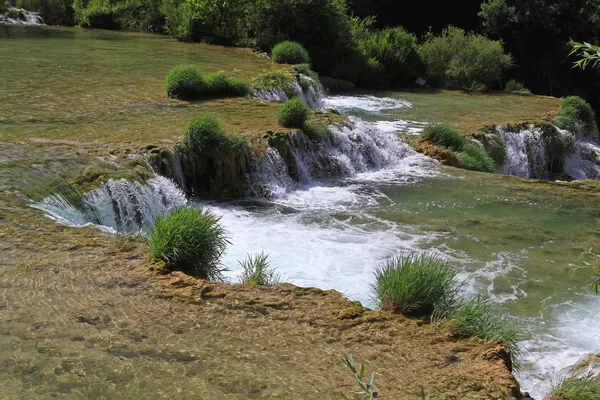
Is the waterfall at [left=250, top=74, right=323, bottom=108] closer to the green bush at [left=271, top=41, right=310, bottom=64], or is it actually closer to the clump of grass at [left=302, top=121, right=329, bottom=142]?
the green bush at [left=271, top=41, right=310, bottom=64]

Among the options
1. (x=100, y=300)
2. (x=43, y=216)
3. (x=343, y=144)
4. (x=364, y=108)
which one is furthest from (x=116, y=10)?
(x=100, y=300)

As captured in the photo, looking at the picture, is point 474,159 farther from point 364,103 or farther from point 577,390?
point 577,390

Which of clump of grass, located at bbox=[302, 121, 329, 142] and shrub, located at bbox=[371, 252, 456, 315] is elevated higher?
clump of grass, located at bbox=[302, 121, 329, 142]

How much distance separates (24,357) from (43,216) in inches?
125

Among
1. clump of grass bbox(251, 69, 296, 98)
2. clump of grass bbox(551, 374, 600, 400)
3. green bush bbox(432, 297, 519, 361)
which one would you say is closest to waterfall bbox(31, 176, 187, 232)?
green bush bbox(432, 297, 519, 361)

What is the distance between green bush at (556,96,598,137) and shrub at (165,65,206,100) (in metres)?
10.9

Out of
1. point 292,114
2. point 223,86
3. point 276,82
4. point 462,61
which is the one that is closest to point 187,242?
point 292,114

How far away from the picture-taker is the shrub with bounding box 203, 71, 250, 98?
50.9 feet

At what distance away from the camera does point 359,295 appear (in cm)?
763

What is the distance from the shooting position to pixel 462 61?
26.1 m

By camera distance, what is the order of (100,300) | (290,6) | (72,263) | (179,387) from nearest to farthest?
(179,387), (100,300), (72,263), (290,6)

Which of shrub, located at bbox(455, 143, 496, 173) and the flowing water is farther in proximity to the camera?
shrub, located at bbox(455, 143, 496, 173)

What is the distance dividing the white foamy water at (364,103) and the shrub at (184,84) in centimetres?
556

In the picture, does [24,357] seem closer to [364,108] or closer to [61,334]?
[61,334]
